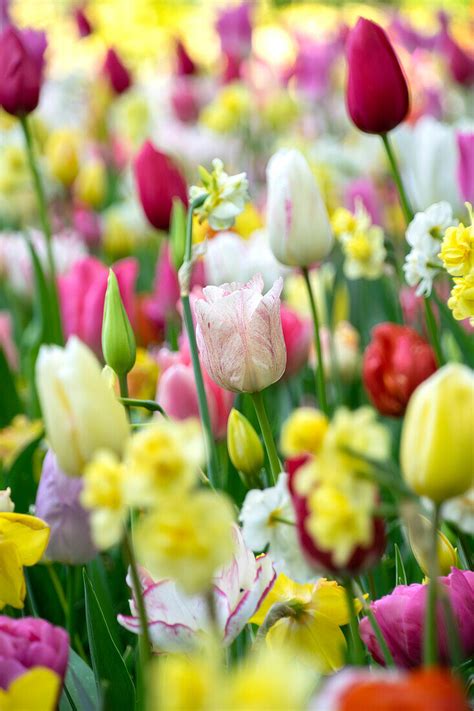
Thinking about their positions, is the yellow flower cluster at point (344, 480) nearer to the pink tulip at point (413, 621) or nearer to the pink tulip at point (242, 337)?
the pink tulip at point (413, 621)

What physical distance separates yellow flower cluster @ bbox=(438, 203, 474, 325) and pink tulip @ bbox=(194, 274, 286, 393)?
117mm

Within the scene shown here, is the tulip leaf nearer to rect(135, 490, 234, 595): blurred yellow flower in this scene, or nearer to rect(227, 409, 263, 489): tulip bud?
rect(227, 409, 263, 489): tulip bud

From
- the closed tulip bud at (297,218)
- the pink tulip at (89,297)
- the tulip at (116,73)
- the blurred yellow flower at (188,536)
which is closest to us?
the blurred yellow flower at (188,536)

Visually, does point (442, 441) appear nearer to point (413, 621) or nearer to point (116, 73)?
point (413, 621)

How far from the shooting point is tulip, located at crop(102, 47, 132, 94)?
8.46 ft

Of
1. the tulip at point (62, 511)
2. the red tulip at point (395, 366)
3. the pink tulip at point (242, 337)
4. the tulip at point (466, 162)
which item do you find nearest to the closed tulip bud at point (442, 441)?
the pink tulip at point (242, 337)

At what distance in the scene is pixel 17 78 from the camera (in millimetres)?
1190

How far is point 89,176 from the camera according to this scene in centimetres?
248

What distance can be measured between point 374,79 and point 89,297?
1.60 ft

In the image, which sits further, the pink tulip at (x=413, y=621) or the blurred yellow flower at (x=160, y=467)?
the pink tulip at (x=413, y=621)

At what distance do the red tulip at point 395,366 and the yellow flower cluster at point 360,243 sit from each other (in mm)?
79

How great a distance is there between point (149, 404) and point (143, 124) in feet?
8.41

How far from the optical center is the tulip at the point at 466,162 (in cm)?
116

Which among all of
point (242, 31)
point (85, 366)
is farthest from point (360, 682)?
point (242, 31)
